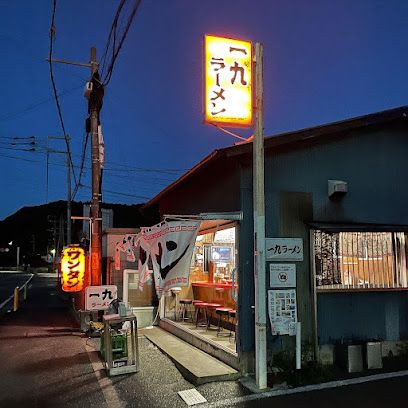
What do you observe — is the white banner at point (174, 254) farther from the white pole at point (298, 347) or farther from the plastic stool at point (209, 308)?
the plastic stool at point (209, 308)

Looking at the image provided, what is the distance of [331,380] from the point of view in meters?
7.91

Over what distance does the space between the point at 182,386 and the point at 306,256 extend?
3.62m


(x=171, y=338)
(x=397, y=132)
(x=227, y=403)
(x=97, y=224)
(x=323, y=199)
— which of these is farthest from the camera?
(x=97, y=224)

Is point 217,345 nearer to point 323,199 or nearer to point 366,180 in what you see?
point 323,199

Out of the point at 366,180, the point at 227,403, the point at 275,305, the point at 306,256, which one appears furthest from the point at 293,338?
the point at 366,180

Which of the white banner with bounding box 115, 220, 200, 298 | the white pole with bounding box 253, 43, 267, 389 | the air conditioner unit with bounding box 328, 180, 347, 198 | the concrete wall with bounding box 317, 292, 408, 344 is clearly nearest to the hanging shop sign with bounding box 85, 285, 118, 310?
the white banner with bounding box 115, 220, 200, 298

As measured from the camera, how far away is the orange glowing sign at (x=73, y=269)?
1506 centimetres

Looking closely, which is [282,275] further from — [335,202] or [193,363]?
[193,363]

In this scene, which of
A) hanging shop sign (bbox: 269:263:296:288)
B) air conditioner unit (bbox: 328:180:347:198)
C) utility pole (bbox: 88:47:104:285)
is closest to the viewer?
hanging shop sign (bbox: 269:263:296:288)

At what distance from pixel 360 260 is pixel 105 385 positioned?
611cm

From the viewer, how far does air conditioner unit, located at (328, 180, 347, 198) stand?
360 inches

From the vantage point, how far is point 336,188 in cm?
916

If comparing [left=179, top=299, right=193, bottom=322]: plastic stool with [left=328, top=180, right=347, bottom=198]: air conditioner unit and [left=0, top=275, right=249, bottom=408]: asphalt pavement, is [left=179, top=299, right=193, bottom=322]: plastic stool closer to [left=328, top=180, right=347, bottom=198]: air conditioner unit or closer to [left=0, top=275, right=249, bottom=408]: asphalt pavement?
[left=0, top=275, right=249, bottom=408]: asphalt pavement

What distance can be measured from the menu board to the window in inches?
36.2
